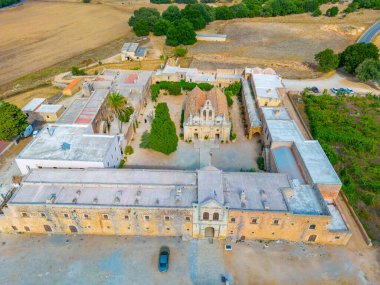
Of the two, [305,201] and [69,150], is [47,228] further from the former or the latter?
[305,201]

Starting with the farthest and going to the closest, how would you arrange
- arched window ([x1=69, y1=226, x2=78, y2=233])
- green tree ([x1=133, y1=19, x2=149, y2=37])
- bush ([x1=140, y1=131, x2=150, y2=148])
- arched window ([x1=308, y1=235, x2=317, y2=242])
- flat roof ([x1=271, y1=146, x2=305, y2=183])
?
1. green tree ([x1=133, y1=19, x2=149, y2=37])
2. bush ([x1=140, y1=131, x2=150, y2=148])
3. flat roof ([x1=271, y1=146, x2=305, y2=183])
4. arched window ([x1=69, y1=226, x2=78, y2=233])
5. arched window ([x1=308, y1=235, x2=317, y2=242])

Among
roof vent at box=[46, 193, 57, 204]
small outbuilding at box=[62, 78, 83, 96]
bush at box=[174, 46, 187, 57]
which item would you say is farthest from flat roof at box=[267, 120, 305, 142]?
bush at box=[174, 46, 187, 57]

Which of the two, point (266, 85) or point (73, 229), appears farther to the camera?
point (266, 85)

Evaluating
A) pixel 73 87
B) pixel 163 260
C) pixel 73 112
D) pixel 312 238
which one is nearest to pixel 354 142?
pixel 312 238

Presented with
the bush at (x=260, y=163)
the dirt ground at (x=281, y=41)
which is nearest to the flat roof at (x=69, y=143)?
the bush at (x=260, y=163)

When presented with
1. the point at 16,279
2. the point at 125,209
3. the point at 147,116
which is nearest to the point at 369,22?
the point at 147,116

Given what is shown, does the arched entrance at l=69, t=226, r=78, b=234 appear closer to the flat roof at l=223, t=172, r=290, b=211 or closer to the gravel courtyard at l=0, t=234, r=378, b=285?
the gravel courtyard at l=0, t=234, r=378, b=285

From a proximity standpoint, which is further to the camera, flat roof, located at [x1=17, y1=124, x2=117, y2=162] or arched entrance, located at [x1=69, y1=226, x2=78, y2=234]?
flat roof, located at [x1=17, y1=124, x2=117, y2=162]

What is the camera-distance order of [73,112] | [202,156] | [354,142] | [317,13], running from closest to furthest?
[202,156] → [354,142] → [73,112] → [317,13]
